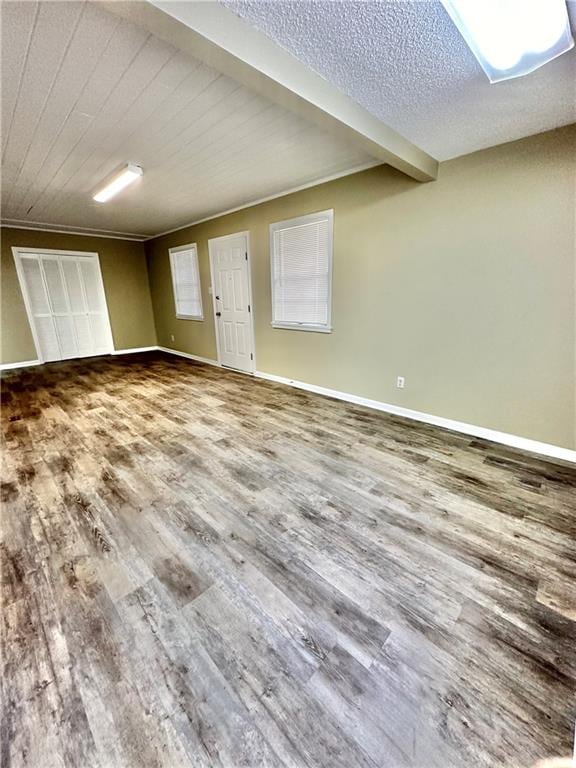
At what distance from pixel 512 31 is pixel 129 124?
2375mm

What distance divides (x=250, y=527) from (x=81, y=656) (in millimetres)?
883

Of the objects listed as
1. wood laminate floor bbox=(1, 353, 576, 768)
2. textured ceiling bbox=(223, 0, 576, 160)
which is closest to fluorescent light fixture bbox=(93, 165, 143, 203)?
textured ceiling bbox=(223, 0, 576, 160)

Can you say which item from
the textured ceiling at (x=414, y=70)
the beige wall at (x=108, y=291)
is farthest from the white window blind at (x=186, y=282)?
the textured ceiling at (x=414, y=70)

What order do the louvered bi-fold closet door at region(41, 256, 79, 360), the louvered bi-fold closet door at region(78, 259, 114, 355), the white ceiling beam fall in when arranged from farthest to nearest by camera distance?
the louvered bi-fold closet door at region(78, 259, 114, 355), the louvered bi-fold closet door at region(41, 256, 79, 360), the white ceiling beam

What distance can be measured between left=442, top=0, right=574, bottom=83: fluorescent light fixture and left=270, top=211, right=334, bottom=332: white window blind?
6.88ft

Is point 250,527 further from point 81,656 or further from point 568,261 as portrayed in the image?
point 568,261

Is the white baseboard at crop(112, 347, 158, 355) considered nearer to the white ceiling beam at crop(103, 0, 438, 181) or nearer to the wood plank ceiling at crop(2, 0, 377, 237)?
the wood plank ceiling at crop(2, 0, 377, 237)

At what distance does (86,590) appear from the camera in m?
1.46

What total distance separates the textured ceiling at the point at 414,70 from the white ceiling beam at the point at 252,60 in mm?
44

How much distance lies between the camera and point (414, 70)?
1.67 metres

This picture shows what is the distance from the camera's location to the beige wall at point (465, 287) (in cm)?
236

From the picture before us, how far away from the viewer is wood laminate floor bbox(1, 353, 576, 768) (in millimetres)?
971

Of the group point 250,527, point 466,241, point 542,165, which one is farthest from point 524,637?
point 542,165

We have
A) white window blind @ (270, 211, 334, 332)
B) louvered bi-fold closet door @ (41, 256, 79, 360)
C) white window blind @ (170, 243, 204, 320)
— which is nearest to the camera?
white window blind @ (270, 211, 334, 332)
